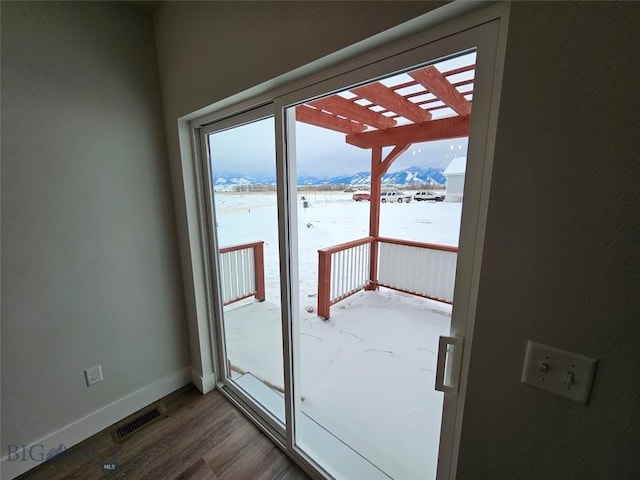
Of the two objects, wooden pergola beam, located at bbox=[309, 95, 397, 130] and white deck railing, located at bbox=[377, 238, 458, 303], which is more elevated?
wooden pergola beam, located at bbox=[309, 95, 397, 130]

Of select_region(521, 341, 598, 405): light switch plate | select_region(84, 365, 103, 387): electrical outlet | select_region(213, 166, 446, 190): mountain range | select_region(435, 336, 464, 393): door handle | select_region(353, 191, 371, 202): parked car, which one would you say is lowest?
select_region(84, 365, 103, 387): electrical outlet

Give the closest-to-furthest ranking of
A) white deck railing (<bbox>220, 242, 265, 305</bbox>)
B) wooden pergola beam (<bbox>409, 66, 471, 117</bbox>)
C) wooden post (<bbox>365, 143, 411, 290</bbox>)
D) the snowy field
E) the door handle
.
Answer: the door handle, wooden pergola beam (<bbox>409, 66, 471, 117</bbox>), the snowy field, white deck railing (<bbox>220, 242, 265, 305</bbox>), wooden post (<bbox>365, 143, 411, 290</bbox>)

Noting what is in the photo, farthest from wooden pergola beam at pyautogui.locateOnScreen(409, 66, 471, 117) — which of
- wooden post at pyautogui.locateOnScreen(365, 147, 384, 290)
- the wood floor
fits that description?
the wood floor

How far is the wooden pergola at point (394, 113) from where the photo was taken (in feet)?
5.01

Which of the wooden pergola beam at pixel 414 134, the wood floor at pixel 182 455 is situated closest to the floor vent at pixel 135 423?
the wood floor at pixel 182 455

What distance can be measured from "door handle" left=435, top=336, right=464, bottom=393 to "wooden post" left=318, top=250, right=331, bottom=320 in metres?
2.25

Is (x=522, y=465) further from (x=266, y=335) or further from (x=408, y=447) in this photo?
(x=266, y=335)

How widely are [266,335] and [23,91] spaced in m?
2.28

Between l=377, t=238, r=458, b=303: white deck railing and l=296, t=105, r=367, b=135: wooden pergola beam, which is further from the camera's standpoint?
l=377, t=238, r=458, b=303: white deck railing

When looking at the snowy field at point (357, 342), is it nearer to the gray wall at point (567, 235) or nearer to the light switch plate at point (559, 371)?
the gray wall at point (567, 235)

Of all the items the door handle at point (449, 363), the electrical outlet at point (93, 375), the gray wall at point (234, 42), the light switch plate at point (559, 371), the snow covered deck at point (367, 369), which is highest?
the gray wall at point (234, 42)

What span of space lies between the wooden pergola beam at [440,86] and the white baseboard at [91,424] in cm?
256

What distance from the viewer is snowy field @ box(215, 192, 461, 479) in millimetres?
1560

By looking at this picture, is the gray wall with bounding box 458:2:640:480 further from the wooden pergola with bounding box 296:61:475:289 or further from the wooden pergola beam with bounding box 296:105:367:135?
the wooden pergola beam with bounding box 296:105:367:135
